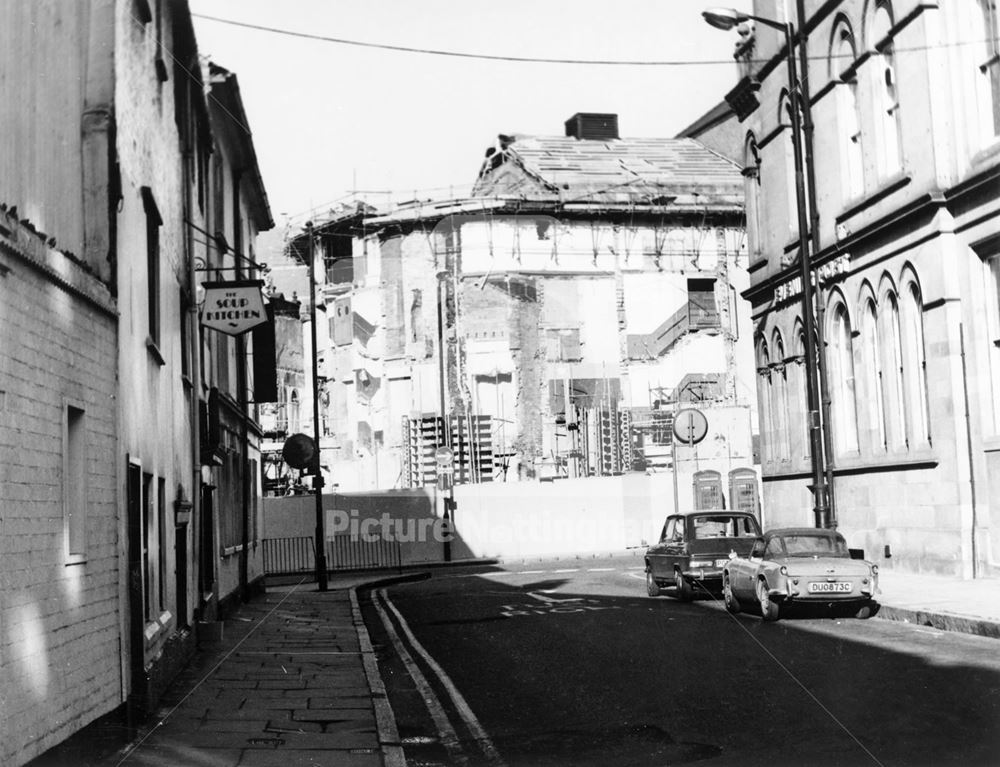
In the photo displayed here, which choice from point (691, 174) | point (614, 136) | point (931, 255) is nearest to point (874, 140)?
point (931, 255)

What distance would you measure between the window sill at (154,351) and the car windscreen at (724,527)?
11.5 metres

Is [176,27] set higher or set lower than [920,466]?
higher

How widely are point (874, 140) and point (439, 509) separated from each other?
23963 millimetres

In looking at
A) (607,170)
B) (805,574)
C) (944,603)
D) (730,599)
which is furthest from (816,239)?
(607,170)

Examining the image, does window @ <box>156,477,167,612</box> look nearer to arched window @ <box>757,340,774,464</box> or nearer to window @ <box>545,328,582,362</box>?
arched window @ <box>757,340,774,464</box>

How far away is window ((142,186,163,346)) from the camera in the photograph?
14.2 metres

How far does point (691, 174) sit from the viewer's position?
64.1 m

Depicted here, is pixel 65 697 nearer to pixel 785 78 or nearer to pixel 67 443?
pixel 67 443

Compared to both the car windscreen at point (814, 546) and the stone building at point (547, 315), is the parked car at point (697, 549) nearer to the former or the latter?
the car windscreen at point (814, 546)

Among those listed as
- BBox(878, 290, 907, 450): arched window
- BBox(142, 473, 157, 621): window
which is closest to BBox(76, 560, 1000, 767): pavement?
BBox(142, 473, 157, 621): window

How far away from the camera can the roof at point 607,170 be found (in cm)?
6156

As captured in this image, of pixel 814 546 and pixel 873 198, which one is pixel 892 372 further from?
pixel 814 546

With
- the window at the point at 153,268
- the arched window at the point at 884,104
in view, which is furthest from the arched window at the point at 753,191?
the window at the point at 153,268

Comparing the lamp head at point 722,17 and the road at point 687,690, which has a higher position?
the lamp head at point 722,17
